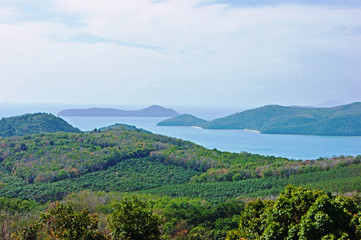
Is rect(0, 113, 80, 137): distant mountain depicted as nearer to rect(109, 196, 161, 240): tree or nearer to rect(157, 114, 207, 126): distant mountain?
rect(157, 114, 207, 126): distant mountain

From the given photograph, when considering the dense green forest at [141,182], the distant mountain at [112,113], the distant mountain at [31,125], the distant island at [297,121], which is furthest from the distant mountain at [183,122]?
the dense green forest at [141,182]

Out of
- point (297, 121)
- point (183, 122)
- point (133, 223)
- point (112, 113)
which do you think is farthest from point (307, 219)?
point (112, 113)

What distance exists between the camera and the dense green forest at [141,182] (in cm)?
1257

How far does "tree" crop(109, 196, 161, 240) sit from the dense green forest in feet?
0.08

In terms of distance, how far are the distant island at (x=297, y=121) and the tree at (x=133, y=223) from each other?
3123 inches

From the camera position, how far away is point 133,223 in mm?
8117

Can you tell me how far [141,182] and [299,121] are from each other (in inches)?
2738

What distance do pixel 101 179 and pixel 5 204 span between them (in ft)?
40.9

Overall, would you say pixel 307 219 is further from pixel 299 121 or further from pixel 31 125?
pixel 299 121

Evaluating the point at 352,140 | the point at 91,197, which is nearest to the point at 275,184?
the point at 91,197

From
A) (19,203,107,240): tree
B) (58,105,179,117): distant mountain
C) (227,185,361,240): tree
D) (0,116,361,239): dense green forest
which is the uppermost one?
(58,105,179,117): distant mountain

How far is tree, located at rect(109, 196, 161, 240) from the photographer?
8008mm

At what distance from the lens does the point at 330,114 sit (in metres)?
88.6

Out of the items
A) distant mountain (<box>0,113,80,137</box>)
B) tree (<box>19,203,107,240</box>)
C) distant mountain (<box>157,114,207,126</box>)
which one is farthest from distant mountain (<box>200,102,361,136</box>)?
tree (<box>19,203,107,240</box>)
